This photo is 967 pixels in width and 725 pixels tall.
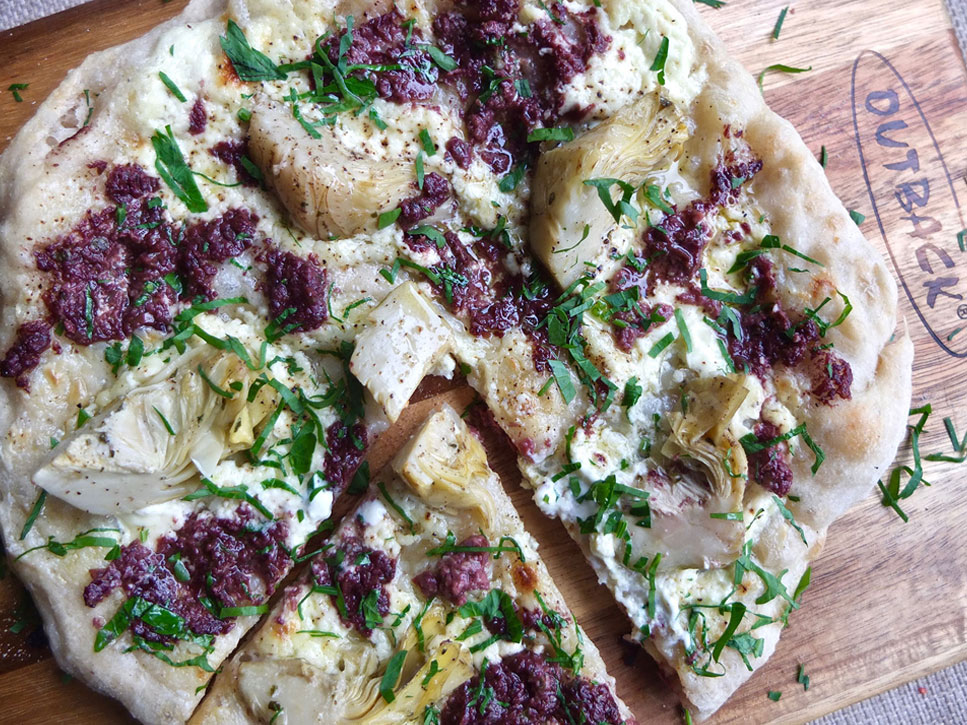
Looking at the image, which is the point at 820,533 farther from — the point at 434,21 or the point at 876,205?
the point at 434,21

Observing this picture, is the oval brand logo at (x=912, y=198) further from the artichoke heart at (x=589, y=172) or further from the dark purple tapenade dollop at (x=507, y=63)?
the dark purple tapenade dollop at (x=507, y=63)

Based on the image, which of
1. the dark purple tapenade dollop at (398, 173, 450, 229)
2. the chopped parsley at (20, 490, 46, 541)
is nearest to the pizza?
the dark purple tapenade dollop at (398, 173, 450, 229)

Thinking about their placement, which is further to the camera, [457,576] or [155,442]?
[457,576]

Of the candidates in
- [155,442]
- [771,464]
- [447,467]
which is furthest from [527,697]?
[155,442]

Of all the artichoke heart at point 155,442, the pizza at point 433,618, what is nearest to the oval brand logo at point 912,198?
the pizza at point 433,618

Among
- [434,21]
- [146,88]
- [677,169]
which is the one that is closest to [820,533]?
[677,169]

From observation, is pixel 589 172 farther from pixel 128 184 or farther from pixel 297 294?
pixel 128 184

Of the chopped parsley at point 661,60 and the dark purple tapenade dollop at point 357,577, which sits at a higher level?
the chopped parsley at point 661,60
